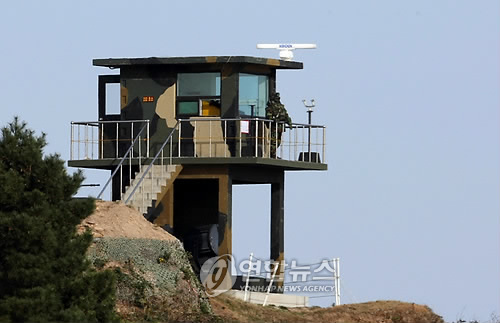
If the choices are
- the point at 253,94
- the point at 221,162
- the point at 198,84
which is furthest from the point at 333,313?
the point at 198,84

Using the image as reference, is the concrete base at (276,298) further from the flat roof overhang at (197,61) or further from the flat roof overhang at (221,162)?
the flat roof overhang at (197,61)

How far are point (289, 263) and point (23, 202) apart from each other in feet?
54.5

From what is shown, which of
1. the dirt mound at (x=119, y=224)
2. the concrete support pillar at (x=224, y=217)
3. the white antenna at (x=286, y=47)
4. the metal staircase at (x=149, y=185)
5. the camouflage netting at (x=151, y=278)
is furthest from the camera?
the white antenna at (x=286, y=47)

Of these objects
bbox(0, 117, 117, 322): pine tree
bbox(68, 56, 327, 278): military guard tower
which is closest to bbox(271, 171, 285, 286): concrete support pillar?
bbox(68, 56, 327, 278): military guard tower

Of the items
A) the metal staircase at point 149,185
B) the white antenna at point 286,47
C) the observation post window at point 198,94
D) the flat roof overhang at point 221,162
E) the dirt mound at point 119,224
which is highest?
the white antenna at point 286,47

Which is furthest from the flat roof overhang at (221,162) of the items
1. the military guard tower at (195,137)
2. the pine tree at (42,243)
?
the pine tree at (42,243)

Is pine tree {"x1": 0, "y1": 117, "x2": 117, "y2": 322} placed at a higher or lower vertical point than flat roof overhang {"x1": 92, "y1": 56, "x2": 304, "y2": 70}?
lower

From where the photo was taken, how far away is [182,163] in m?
49.2

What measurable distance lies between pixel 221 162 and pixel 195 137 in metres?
2.01

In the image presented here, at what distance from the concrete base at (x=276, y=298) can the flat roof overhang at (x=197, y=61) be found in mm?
7484

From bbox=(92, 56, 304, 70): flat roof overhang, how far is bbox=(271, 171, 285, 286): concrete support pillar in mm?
3671

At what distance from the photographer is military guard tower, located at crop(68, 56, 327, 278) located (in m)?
49.0

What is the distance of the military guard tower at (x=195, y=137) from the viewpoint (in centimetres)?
4903

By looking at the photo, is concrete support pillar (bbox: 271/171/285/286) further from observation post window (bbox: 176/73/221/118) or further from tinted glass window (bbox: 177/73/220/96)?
tinted glass window (bbox: 177/73/220/96)
